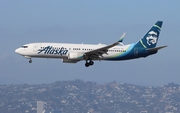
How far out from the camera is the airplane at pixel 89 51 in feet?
288

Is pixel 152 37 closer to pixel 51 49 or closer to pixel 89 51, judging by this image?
pixel 89 51

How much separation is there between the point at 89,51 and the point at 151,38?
14717 mm

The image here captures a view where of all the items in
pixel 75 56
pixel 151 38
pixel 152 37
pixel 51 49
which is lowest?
pixel 75 56

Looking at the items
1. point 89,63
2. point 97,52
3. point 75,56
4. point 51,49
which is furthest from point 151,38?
point 51,49

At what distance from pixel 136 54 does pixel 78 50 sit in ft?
35.4

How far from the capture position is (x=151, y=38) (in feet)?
→ 322

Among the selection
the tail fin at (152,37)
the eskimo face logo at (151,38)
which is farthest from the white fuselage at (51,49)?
the eskimo face logo at (151,38)

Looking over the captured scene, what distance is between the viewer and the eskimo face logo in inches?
3830

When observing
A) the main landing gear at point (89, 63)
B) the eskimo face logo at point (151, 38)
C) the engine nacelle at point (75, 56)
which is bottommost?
the main landing gear at point (89, 63)

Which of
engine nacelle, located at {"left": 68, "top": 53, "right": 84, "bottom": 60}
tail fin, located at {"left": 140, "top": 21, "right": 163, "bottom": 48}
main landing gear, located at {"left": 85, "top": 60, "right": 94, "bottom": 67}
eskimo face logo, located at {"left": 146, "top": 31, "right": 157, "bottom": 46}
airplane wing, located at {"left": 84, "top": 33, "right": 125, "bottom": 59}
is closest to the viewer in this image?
airplane wing, located at {"left": 84, "top": 33, "right": 125, "bottom": 59}

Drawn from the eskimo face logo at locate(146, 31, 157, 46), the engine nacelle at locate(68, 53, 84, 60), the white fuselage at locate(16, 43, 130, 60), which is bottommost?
the engine nacelle at locate(68, 53, 84, 60)

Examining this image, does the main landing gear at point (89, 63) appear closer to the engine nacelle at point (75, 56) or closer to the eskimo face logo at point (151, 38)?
the engine nacelle at point (75, 56)

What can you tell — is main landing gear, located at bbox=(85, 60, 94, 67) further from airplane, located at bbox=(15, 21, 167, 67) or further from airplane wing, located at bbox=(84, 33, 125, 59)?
airplane wing, located at bbox=(84, 33, 125, 59)

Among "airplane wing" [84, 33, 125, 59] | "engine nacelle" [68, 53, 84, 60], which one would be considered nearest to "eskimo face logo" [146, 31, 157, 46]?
"airplane wing" [84, 33, 125, 59]
